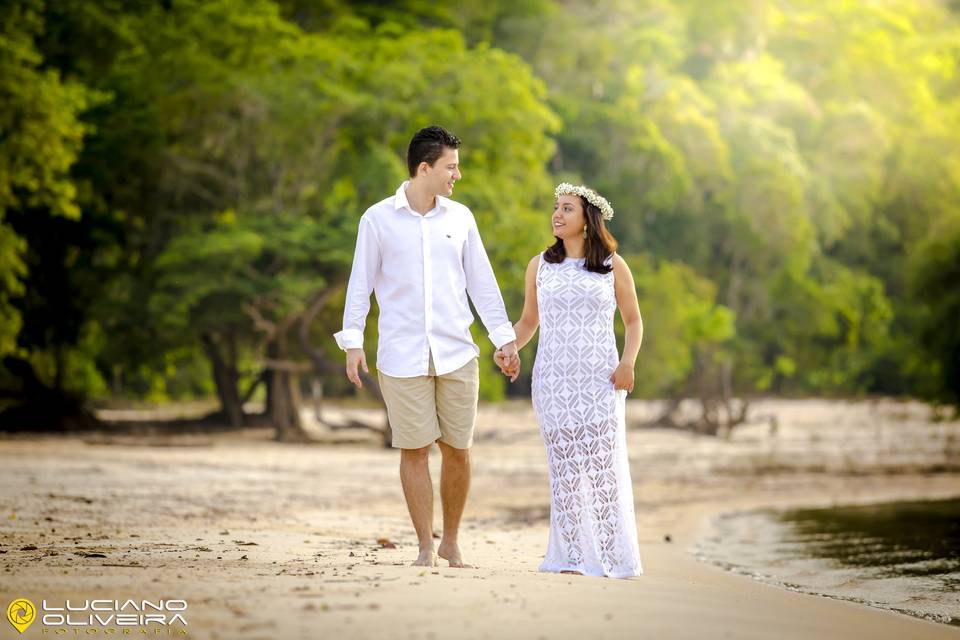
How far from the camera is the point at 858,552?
1084cm

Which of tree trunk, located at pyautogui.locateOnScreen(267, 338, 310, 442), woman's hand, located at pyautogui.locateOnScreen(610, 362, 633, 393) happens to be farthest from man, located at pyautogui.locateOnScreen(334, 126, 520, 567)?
tree trunk, located at pyautogui.locateOnScreen(267, 338, 310, 442)

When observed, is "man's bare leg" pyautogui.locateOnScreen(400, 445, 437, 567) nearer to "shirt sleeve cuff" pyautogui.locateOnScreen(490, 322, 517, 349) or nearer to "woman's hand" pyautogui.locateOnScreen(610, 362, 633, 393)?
"shirt sleeve cuff" pyautogui.locateOnScreen(490, 322, 517, 349)

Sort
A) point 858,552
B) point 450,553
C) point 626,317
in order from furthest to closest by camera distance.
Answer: point 858,552, point 626,317, point 450,553

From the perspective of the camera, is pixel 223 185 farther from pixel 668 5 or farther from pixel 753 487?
pixel 668 5

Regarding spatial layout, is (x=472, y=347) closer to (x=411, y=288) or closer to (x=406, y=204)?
(x=411, y=288)

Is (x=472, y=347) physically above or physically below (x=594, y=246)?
below

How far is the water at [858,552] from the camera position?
331 inches

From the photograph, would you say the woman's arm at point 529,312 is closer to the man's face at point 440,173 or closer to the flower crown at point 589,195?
the flower crown at point 589,195

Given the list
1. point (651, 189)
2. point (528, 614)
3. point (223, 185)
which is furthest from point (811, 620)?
point (651, 189)

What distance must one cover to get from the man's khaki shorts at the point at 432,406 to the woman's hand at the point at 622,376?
2.37 ft

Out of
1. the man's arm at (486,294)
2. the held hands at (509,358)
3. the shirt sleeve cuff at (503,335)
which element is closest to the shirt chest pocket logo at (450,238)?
the man's arm at (486,294)

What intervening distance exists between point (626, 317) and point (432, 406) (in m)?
1.22

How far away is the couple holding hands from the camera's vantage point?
6.77 metres

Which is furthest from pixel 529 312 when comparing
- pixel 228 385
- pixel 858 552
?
pixel 228 385
